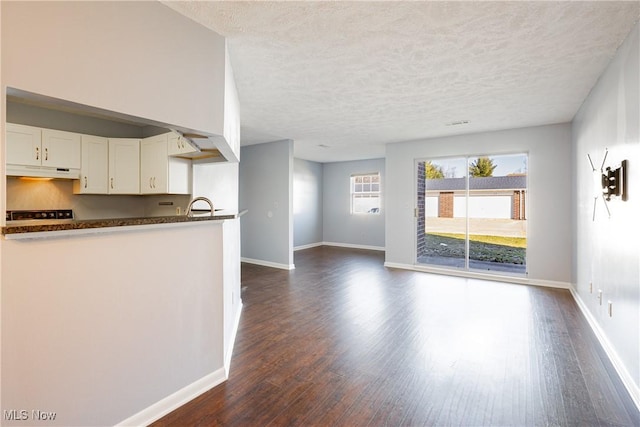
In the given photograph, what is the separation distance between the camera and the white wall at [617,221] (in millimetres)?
2125

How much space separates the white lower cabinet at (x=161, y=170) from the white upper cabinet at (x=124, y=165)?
8 centimetres

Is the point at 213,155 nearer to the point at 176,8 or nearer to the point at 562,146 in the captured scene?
the point at 176,8

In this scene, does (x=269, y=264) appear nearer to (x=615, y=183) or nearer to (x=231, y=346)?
(x=231, y=346)

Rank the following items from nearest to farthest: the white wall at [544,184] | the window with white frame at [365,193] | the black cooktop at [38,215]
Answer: the black cooktop at [38,215]
the white wall at [544,184]
the window with white frame at [365,193]

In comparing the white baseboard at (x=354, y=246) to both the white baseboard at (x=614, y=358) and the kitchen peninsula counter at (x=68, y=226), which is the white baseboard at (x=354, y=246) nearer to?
the white baseboard at (x=614, y=358)

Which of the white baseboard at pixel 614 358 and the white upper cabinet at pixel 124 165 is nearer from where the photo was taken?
the white baseboard at pixel 614 358

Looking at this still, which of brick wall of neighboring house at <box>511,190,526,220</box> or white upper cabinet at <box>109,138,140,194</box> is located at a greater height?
white upper cabinet at <box>109,138,140,194</box>

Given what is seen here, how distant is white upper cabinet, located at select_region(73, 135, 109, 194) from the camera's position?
426 centimetres

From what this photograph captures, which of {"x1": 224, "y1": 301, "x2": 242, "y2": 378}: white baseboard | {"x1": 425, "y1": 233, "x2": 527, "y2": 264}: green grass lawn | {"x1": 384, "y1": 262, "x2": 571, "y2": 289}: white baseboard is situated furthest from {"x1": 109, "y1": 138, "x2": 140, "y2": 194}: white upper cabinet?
{"x1": 425, "y1": 233, "x2": 527, "y2": 264}: green grass lawn

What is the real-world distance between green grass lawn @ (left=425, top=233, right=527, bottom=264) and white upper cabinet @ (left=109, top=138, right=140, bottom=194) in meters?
5.32

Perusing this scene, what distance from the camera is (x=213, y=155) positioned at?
142 inches

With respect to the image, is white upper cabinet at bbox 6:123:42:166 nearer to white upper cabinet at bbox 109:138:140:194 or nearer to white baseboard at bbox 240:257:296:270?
white upper cabinet at bbox 109:138:140:194

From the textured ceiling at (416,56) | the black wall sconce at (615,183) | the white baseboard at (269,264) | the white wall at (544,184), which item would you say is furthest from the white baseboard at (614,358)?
the white baseboard at (269,264)

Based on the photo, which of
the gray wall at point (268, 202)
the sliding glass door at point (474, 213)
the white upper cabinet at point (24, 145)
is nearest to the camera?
the white upper cabinet at point (24, 145)
